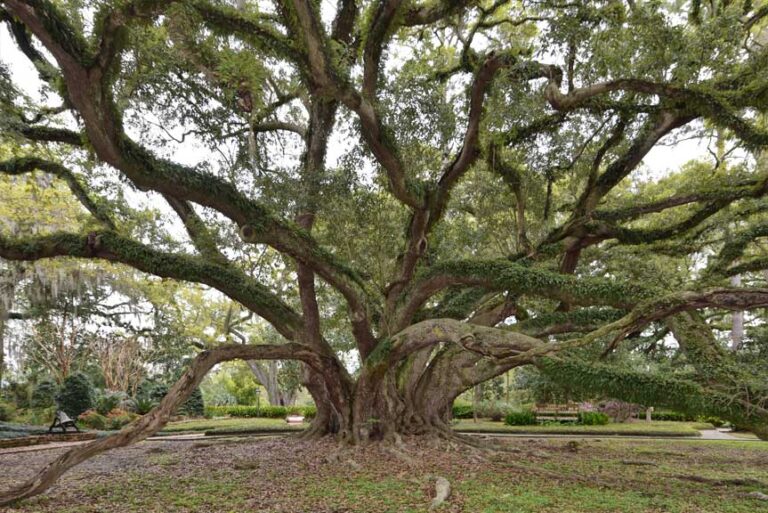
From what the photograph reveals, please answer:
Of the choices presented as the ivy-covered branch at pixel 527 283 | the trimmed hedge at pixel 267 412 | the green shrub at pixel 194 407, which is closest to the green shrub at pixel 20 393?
the green shrub at pixel 194 407

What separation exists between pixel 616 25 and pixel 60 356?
21.3 m

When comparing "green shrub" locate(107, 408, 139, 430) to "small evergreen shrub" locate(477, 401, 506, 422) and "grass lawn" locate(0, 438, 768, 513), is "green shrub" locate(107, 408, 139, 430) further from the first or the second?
"small evergreen shrub" locate(477, 401, 506, 422)

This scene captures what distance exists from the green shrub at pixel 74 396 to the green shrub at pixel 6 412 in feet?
4.86

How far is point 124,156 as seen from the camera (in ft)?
19.3

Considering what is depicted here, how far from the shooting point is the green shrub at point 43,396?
1744 cm

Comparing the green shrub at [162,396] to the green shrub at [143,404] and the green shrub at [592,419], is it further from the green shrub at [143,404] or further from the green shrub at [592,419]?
the green shrub at [592,419]

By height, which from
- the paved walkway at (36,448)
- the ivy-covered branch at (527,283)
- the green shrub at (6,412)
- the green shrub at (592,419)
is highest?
the ivy-covered branch at (527,283)

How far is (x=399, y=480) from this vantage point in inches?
252

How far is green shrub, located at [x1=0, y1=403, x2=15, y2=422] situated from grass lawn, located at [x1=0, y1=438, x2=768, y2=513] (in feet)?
25.9

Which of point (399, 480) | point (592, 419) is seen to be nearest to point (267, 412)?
point (592, 419)

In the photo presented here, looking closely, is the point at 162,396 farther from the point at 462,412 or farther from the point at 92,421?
the point at 462,412

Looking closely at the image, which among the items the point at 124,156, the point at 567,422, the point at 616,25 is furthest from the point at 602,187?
the point at 567,422

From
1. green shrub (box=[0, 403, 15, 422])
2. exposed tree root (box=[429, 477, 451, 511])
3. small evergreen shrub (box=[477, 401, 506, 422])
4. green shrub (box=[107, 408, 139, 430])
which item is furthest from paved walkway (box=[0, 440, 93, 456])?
small evergreen shrub (box=[477, 401, 506, 422])

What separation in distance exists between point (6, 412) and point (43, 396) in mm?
1703
